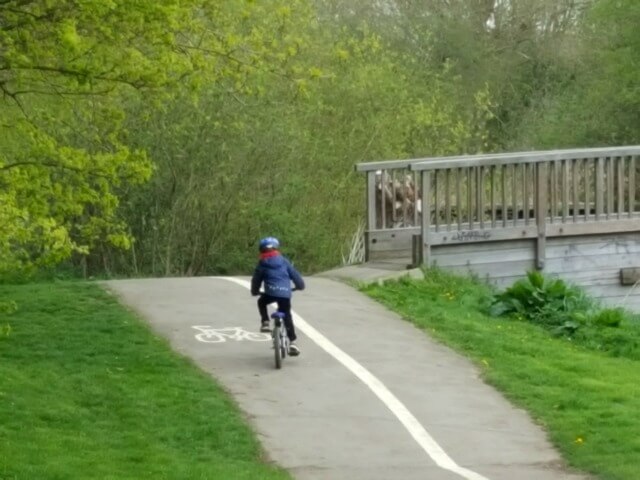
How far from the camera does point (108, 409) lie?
497 inches

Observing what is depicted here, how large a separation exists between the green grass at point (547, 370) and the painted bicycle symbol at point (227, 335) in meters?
1.96

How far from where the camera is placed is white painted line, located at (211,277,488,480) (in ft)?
36.3

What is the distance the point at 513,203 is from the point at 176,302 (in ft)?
18.5

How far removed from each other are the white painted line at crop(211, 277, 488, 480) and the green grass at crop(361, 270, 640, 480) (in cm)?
97

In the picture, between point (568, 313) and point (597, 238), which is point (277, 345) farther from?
point (597, 238)

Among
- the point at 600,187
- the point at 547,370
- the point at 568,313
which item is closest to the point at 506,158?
the point at 600,187

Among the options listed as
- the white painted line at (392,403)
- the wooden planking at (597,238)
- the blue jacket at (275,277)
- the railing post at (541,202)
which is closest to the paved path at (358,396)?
the white painted line at (392,403)

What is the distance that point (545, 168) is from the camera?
2139cm

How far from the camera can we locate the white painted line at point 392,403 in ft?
36.3

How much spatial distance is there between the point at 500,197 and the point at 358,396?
878cm

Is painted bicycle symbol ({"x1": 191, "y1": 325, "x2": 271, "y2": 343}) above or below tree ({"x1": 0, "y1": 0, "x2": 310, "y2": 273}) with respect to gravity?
below

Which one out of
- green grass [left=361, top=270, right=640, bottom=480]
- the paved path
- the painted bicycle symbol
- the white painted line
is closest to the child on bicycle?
the paved path

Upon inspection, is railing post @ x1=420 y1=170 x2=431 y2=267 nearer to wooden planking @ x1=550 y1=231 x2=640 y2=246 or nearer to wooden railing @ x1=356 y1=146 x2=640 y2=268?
wooden railing @ x1=356 y1=146 x2=640 y2=268

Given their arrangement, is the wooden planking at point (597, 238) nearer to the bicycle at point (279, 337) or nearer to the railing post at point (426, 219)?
the railing post at point (426, 219)
